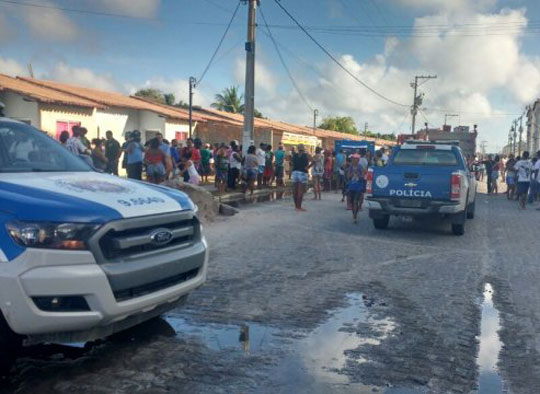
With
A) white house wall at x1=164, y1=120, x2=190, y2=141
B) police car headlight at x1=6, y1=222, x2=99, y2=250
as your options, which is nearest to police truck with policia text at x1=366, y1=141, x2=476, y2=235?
police car headlight at x1=6, y1=222, x2=99, y2=250

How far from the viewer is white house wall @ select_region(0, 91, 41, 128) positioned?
63.5 ft

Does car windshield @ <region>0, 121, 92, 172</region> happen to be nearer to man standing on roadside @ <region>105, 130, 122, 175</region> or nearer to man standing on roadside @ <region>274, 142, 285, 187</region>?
man standing on roadside @ <region>105, 130, 122, 175</region>

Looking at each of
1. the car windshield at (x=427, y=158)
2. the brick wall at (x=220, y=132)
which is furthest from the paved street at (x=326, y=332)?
the brick wall at (x=220, y=132)

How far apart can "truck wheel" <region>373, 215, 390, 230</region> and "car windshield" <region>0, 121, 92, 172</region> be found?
7.41 meters

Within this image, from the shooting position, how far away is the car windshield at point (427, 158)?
37.3ft

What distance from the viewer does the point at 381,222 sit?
38.0ft

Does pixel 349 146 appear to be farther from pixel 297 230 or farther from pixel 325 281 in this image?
pixel 325 281

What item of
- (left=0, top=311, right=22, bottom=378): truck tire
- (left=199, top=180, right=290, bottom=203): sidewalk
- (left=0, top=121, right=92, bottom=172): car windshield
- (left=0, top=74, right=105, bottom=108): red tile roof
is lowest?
(left=0, top=311, right=22, bottom=378): truck tire

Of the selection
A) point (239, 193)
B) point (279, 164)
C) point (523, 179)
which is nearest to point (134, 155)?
point (239, 193)

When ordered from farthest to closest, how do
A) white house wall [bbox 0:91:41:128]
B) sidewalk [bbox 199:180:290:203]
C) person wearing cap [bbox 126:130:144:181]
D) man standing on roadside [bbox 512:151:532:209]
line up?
white house wall [bbox 0:91:41:128]
man standing on roadside [bbox 512:151:532:209]
sidewalk [bbox 199:180:290:203]
person wearing cap [bbox 126:130:144:181]

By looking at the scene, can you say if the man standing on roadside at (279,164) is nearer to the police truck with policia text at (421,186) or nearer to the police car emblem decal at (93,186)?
the police truck with policia text at (421,186)

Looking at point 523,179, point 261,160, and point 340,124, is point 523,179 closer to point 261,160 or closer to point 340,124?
point 261,160

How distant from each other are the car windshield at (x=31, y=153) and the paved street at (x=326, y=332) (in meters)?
1.52

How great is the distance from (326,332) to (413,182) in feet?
20.8
